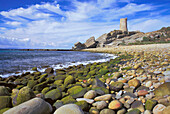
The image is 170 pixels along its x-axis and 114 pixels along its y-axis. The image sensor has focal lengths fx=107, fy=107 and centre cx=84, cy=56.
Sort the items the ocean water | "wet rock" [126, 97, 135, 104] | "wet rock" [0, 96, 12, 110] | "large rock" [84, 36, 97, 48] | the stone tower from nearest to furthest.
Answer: "wet rock" [0, 96, 12, 110]
"wet rock" [126, 97, 135, 104]
the ocean water
"large rock" [84, 36, 97, 48]
the stone tower

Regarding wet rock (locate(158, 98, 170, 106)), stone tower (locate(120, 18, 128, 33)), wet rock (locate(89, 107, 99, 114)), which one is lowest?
wet rock (locate(89, 107, 99, 114))

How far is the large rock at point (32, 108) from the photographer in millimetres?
1769

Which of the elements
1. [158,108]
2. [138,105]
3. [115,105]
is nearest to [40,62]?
[115,105]

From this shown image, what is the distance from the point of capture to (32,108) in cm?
186

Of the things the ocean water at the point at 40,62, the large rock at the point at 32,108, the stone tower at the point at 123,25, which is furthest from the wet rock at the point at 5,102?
the stone tower at the point at 123,25

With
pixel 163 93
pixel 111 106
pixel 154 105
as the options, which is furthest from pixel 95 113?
pixel 163 93

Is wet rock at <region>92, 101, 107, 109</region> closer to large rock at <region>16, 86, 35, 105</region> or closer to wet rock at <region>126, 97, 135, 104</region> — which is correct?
wet rock at <region>126, 97, 135, 104</region>

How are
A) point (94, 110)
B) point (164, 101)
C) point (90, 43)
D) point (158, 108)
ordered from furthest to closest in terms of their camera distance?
point (90, 43) → point (94, 110) → point (164, 101) → point (158, 108)

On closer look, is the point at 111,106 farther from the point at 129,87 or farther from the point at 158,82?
the point at 158,82

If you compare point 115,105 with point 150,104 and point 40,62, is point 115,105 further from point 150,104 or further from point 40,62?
point 40,62

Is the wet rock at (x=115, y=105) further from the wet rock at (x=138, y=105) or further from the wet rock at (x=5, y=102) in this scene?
the wet rock at (x=5, y=102)

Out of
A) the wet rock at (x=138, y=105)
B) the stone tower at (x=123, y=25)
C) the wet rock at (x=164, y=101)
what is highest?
the stone tower at (x=123, y=25)

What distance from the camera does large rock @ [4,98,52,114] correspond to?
1.77m

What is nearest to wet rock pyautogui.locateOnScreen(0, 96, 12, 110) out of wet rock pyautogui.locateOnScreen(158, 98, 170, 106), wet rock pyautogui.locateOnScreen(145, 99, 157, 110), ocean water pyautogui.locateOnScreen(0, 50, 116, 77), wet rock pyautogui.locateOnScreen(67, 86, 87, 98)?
wet rock pyautogui.locateOnScreen(67, 86, 87, 98)
